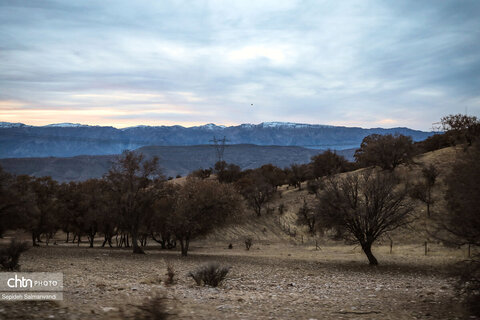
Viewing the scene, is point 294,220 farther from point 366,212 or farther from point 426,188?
point 366,212

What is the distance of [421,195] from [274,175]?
1511 inches

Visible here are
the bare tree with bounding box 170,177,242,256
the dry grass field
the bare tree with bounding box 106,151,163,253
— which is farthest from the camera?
the bare tree with bounding box 106,151,163,253

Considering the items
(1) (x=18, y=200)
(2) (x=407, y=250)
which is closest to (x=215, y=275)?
(1) (x=18, y=200)

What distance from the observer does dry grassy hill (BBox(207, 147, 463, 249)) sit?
43000 mm

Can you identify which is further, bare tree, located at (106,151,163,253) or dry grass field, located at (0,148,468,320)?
bare tree, located at (106,151,163,253)

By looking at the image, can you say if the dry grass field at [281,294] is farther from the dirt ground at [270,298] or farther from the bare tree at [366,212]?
the bare tree at [366,212]

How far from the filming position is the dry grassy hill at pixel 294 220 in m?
43.0

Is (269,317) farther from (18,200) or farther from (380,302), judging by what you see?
(18,200)

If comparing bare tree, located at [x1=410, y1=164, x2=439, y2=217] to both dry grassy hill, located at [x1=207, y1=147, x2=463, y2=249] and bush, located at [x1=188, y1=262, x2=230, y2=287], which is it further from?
bush, located at [x1=188, y1=262, x2=230, y2=287]

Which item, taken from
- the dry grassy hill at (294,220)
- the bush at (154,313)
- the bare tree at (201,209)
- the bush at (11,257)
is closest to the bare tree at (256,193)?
the dry grassy hill at (294,220)

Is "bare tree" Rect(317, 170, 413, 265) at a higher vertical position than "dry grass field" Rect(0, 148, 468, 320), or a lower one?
higher

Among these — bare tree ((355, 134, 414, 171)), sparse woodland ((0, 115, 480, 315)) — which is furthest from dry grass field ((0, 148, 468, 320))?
bare tree ((355, 134, 414, 171))

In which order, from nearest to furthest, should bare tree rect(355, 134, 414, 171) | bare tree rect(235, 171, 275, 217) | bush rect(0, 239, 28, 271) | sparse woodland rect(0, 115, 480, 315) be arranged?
1. sparse woodland rect(0, 115, 480, 315)
2. bush rect(0, 239, 28, 271)
3. bare tree rect(235, 171, 275, 217)
4. bare tree rect(355, 134, 414, 171)

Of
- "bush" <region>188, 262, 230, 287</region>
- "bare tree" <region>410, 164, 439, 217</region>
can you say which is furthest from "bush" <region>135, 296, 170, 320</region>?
"bare tree" <region>410, 164, 439, 217</region>
